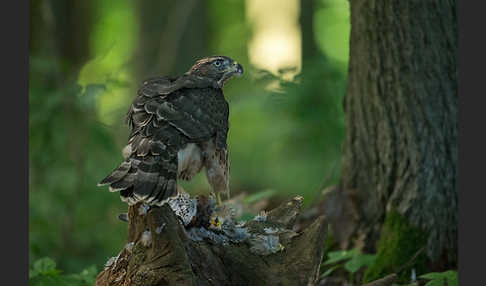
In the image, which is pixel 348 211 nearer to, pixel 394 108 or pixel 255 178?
pixel 394 108

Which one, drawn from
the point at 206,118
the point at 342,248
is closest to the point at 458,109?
the point at 342,248

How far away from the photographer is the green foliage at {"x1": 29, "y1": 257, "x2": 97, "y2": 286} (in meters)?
4.61

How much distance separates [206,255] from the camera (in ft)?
12.7

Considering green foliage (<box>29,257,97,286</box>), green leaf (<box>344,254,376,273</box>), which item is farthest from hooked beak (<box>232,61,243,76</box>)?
green foliage (<box>29,257,97,286</box>)

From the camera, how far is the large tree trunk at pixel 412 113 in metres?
5.07

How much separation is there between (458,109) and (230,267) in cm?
261

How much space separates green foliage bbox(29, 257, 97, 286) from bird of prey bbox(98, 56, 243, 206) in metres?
1.25

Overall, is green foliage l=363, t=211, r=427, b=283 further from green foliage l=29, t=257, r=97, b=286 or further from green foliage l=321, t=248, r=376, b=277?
green foliage l=29, t=257, r=97, b=286

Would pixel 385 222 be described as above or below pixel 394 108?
below

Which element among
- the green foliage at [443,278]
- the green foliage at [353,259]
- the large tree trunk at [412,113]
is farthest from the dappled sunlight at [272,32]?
the green foliage at [443,278]

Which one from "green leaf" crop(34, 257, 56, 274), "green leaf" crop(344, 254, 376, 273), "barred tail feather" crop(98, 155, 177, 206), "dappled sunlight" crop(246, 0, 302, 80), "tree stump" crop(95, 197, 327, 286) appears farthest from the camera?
"dappled sunlight" crop(246, 0, 302, 80)

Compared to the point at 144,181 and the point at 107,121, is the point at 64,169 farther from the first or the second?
the point at 144,181

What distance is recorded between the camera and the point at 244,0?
71.8 ft

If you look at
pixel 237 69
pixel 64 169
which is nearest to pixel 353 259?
pixel 237 69
